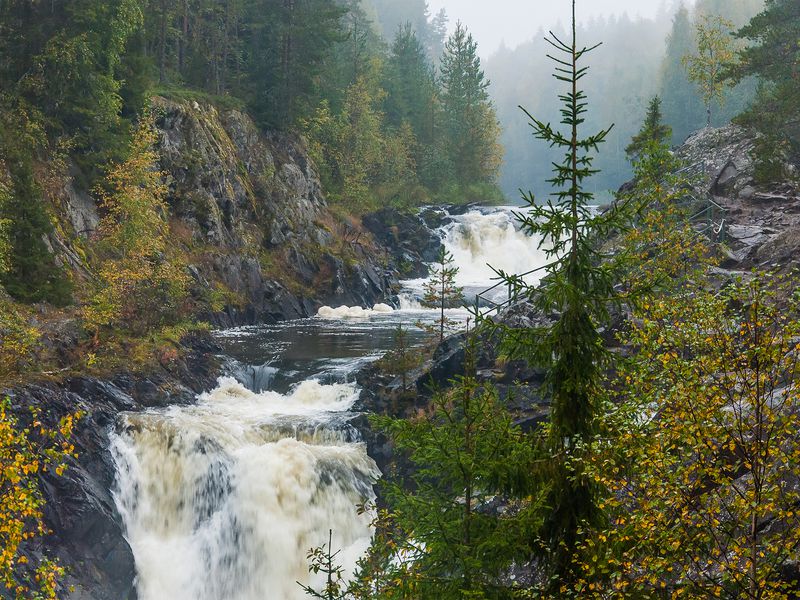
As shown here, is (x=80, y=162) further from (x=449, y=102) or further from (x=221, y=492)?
(x=449, y=102)

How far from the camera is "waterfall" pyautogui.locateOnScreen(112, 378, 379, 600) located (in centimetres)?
1844

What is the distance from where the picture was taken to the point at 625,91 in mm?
149750

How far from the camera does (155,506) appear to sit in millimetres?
19406

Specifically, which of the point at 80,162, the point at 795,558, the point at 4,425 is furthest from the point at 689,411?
the point at 80,162

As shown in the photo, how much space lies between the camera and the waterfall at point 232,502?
726 inches

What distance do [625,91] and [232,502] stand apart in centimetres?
14974

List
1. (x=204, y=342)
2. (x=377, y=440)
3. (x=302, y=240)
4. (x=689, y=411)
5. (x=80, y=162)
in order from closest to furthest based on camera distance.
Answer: (x=689, y=411) → (x=377, y=440) → (x=204, y=342) → (x=80, y=162) → (x=302, y=240)

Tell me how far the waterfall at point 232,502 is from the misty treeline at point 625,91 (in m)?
75.8

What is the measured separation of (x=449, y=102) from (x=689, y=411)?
264 feet

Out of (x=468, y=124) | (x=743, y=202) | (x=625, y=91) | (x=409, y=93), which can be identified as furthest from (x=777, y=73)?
(x=625, y=91)

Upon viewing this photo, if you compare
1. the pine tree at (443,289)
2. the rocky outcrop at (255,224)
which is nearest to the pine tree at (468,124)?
the rocky outcrop at (255,224)

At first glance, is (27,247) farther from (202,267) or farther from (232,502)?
(202,267)

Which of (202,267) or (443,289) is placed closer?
(443,289)

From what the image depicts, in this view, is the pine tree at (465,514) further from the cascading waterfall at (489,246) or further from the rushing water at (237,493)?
the cascading waterfall at (489,246)
